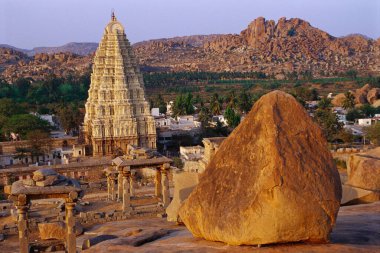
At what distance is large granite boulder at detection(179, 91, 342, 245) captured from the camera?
7.91 m

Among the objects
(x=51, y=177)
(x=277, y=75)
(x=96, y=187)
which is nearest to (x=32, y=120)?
(x=96, y=187)

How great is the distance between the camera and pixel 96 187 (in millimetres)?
30234

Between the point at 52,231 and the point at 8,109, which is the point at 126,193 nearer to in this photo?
the point at 52,231

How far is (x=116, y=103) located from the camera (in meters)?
38.3

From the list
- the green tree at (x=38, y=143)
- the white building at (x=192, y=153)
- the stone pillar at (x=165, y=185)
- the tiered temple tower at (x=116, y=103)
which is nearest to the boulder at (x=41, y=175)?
the stone pillar at (x=165, y=185)

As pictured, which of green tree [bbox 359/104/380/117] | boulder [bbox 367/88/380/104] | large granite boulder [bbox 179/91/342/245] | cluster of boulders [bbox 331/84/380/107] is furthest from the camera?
boulder [bbox 367/88/380/104]

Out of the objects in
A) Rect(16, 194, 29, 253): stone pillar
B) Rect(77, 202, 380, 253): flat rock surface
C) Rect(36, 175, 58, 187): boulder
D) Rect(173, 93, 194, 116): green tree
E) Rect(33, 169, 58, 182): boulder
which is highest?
Rect(173, 93, 194, 116): green tree

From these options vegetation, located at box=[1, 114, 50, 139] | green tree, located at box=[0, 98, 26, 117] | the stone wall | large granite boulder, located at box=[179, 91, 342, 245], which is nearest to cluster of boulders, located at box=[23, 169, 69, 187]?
the stone wall

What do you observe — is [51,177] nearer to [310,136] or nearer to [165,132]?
[310,136]

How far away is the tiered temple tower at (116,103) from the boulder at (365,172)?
974 inches

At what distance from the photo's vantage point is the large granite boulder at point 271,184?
791 cm

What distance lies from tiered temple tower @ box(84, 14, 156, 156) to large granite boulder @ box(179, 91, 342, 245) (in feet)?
98.4

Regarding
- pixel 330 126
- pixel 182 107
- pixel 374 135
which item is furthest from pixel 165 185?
pixel 182 107

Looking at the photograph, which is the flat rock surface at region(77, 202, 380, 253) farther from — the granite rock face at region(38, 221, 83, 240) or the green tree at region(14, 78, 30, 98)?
the green tree at region(14, 78, 30, 98)
